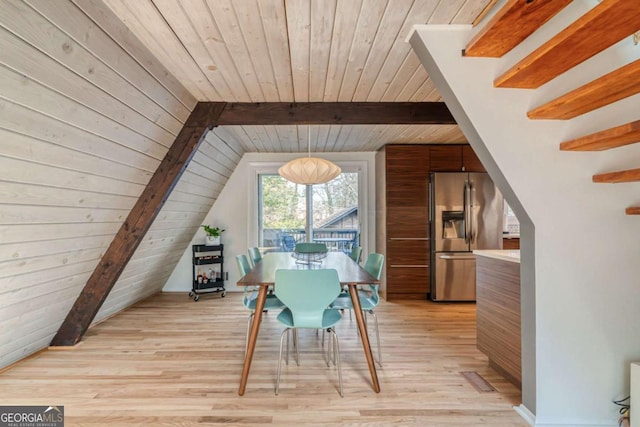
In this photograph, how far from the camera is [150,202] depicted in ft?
8.61

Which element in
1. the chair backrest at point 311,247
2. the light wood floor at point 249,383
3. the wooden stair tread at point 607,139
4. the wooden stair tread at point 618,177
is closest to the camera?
the wooden stair tread at point 607,139

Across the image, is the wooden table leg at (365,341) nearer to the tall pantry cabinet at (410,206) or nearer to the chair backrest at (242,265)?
the chair backrest at (242,265)

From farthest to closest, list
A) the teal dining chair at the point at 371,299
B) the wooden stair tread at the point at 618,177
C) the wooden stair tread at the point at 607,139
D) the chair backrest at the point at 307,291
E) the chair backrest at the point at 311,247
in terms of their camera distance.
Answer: the chair backrest at the point at 311,247, the teal dining chair at the point at 371,299, the chair backrest at the point at 307,291, the wooden stair tread at the point at 618,177, the wooden stair tread at the point at 607,139

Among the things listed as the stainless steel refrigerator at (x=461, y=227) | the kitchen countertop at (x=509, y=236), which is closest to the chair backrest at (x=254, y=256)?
the stainless steel refrigerator at (x=461, y=227)

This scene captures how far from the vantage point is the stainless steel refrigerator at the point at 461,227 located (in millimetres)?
4180

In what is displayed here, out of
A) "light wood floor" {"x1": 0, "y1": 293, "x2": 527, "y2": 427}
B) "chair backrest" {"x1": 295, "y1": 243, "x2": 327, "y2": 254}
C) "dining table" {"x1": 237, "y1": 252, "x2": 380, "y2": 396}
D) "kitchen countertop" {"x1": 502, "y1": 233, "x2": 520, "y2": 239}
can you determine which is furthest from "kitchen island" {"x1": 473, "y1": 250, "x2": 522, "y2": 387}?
"kitchen countertop" {"x1": 502, "y1": 233, "x2": 520, "y2": 239}

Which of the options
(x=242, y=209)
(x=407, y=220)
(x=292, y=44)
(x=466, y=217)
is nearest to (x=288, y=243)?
(x=242, y=209)

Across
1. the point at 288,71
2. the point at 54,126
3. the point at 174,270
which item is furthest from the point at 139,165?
the point at 174,270

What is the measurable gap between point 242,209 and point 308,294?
10.4 ft

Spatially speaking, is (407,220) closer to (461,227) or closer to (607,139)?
(461,227)

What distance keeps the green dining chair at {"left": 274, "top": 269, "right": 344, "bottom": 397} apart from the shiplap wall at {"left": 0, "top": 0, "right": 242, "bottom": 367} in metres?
1.43

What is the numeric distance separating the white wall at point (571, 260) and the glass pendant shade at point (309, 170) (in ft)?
5.59

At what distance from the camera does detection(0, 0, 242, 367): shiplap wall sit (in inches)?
52.6

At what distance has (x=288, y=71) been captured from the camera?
2.21 metres
